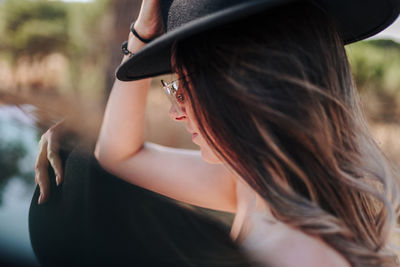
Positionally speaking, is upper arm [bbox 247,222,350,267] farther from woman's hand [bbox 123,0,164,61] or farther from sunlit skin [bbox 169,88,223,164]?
woman's hand [bbox 123,0,164,61]

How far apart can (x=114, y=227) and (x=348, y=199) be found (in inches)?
26.3

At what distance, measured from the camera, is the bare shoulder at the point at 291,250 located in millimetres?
862

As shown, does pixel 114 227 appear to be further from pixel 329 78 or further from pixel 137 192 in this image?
pixel 329 78

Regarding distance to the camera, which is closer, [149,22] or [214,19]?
[214,19]

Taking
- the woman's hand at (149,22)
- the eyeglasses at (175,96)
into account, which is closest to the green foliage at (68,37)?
the woman's hand at (149,22)

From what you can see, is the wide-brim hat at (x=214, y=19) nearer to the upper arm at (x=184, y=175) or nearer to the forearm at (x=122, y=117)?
the forearm at (x=122, y=117)

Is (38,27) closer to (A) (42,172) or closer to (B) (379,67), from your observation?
(B) (379,67)

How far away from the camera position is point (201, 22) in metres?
0.77

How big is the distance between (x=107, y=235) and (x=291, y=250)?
50 cm

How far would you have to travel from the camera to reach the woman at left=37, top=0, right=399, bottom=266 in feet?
2.85

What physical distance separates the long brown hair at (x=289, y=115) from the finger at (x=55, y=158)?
16.9 inches

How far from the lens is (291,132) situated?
89 centimetres

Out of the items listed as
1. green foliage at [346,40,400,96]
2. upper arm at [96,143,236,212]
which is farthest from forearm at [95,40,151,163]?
green foliage at [346,40,400,96]

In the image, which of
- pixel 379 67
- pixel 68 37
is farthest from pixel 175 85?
pixel 68 37
